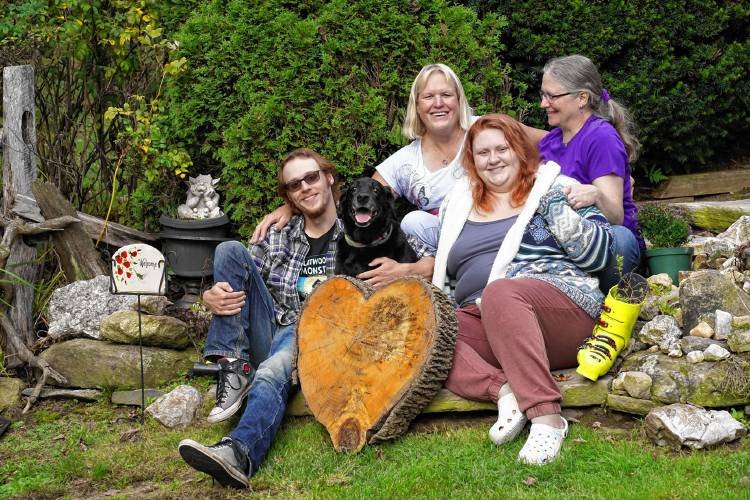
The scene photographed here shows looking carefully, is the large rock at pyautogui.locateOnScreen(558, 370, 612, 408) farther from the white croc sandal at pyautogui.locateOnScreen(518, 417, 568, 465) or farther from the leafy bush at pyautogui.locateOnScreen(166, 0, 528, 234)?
the leafy bush at pyautogui.locateOnScreen(166, 0, 528, 234)

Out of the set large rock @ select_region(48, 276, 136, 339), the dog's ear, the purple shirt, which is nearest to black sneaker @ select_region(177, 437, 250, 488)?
the dog's ear

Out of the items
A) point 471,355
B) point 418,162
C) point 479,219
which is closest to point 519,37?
point 418,162

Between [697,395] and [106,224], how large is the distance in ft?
12.4

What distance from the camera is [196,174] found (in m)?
5.88

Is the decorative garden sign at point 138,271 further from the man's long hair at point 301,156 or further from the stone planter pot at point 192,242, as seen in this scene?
the stone planter pot at point 192,242

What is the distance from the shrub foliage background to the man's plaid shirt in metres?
0.96

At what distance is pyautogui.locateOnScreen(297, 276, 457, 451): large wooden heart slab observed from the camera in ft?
12.1

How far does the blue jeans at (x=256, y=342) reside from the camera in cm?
378

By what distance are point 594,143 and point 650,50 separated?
190cm

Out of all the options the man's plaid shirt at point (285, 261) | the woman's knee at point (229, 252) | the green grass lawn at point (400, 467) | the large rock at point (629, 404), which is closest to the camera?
the green grass lawn at point (400, 467)

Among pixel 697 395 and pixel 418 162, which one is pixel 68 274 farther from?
pixel 697 395

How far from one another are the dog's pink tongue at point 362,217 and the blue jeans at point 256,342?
0.56m

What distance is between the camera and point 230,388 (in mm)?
4035

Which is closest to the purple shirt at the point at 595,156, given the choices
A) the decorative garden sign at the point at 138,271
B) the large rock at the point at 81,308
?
the decorative garden sign at the point at 138,271
